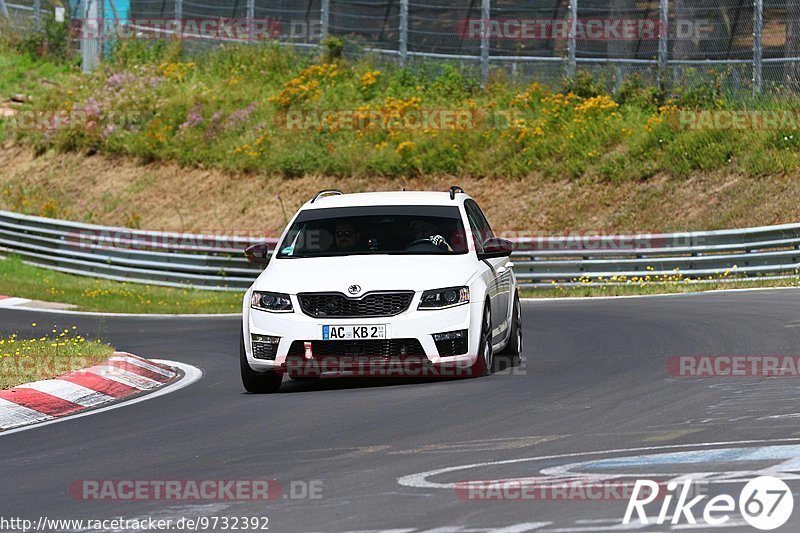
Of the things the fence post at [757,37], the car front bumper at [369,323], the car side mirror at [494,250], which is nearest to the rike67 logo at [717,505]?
the car front bumper at [369,323]

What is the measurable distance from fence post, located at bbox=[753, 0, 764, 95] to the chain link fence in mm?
22

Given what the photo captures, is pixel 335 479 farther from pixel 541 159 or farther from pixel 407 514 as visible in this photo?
pixel 541 159

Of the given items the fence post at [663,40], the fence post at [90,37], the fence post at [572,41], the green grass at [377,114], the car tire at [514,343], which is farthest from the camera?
the fence post at [90,37]

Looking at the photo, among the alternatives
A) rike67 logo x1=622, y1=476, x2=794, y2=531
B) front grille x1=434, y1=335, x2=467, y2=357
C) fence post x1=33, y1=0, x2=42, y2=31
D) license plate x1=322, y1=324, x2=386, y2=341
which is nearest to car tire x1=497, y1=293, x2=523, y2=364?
front grille x1=434, y1=335, x2=467, y2=357

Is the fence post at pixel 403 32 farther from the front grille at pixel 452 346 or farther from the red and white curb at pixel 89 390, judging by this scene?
the front grille at pixel 452 346

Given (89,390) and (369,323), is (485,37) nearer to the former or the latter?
(89,390)

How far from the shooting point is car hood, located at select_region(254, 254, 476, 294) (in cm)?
1152

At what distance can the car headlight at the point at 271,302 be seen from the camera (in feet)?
38.0

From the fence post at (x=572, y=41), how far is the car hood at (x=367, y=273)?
21.8 m

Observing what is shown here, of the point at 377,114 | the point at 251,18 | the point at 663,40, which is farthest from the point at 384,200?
the point at 251,18

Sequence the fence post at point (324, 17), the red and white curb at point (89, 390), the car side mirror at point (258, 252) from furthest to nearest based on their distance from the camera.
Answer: the fence post at point (324, 17), the car side mirror at point (258, 252), the red and white curb at point (89, 390)

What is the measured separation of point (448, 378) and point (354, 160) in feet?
79.3

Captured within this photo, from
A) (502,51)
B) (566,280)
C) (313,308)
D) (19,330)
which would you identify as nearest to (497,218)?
(502,51)

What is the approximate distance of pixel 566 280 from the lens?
25.3 m
